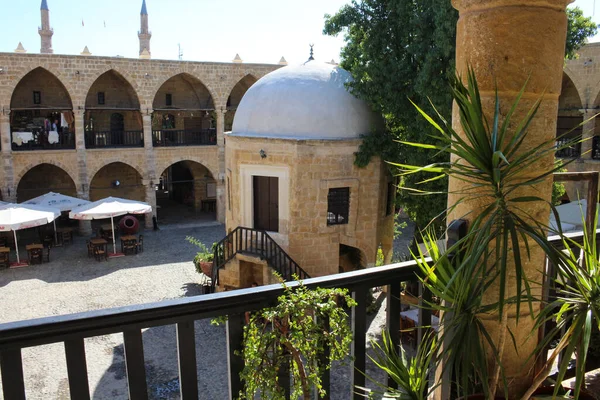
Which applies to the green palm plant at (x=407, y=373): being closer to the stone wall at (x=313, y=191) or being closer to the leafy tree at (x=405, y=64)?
the leafy tree at (x=405, y=64)

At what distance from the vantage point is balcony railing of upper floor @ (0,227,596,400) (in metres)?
1.41

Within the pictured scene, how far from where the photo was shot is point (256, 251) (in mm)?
11672

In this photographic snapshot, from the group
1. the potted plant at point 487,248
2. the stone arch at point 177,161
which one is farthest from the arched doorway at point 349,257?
the potted plant at point 487,248

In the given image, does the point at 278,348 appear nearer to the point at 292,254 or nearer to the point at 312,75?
the point at 292,254

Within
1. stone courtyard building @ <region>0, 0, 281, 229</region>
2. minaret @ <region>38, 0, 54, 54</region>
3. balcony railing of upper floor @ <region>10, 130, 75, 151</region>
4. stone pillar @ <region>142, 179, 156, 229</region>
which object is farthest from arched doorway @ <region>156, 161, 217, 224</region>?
minaret @ <region>38, 0, 54, 54</region>

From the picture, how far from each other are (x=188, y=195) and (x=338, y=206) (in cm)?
1686

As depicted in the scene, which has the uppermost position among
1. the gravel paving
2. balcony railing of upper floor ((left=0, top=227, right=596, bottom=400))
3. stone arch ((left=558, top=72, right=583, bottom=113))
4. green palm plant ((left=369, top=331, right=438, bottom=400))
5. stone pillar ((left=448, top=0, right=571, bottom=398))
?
stone arch ((left=558, top=72, right=583, bottom=113))

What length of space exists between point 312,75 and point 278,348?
36.2 ft

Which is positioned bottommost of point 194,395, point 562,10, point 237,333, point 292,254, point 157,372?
point 157,372

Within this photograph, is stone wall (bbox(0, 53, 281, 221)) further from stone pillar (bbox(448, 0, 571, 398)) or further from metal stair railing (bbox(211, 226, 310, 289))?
stone pillar (bbox(448, 0, 571, 398))

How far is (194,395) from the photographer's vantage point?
172 cm

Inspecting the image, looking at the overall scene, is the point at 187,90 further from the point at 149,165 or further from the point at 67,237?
the point at 67,237

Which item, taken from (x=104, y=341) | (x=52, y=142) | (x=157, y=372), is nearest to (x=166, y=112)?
(x=52, y=142)

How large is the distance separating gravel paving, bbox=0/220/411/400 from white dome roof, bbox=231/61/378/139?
14.3 feet
